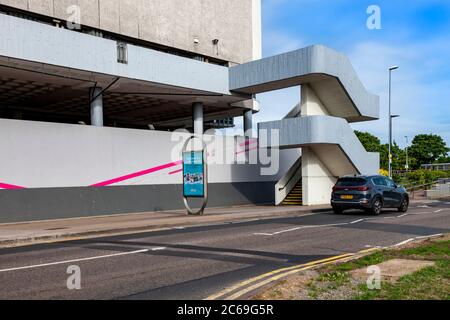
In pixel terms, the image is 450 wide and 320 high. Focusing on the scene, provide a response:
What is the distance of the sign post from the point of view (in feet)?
64.2

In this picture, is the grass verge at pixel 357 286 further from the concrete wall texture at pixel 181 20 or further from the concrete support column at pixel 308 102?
the concrete wall texture at pixel 181 20

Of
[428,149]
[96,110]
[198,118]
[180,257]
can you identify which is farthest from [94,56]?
[428,149]

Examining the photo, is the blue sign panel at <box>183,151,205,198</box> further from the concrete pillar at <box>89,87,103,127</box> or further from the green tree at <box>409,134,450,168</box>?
the green tree at <box>409,134,450,168</box>

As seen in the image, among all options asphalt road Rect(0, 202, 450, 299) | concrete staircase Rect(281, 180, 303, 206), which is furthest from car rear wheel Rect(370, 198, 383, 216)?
concrete staircase Rect(281, 180, 303, 206)

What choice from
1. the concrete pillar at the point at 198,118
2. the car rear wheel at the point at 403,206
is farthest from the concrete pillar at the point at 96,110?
the car rear wheel at the point at 403,206

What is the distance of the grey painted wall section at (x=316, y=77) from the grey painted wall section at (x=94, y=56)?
190 cm

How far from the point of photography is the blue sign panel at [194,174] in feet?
64.6

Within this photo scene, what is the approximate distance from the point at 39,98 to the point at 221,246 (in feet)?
66.1

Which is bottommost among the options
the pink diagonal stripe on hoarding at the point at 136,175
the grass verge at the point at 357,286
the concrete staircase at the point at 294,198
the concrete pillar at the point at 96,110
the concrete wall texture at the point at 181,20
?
the concrete staircase at the point at 294,198

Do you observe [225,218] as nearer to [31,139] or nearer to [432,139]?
[31,139]

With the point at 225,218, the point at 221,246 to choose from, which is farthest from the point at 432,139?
the point at 221,246

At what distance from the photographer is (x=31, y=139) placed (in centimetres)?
1878

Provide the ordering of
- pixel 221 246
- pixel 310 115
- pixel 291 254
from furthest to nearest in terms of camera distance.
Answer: pixel 310 115 → pixel 221 246 → pixel 291 254
